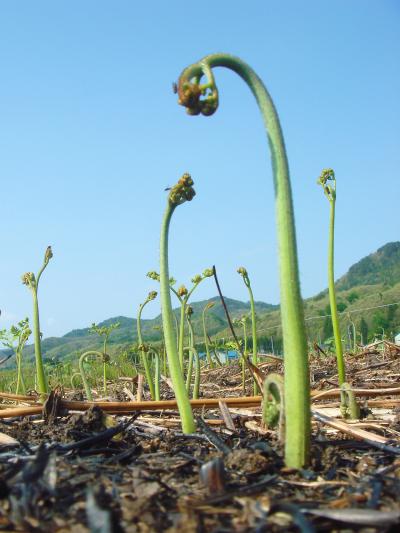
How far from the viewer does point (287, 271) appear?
1.71 m

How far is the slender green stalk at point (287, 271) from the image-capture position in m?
1.71

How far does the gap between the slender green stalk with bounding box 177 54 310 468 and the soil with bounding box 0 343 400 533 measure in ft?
0.42

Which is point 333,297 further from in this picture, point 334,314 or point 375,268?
point 375,268

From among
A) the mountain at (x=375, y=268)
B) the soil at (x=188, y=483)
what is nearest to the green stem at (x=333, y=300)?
the soil at (x=188, y=483)

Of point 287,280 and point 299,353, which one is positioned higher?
point 287,280

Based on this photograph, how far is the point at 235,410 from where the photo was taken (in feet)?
9.84

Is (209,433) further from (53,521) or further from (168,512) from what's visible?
(53,521)

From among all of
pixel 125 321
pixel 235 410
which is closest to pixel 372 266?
pixel 125 321

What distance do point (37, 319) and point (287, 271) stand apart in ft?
7.45

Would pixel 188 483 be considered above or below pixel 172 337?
below

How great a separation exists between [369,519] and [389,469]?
23.1 inches

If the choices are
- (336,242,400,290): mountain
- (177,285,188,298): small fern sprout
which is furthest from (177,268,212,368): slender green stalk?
(336,242,400,290): mountain

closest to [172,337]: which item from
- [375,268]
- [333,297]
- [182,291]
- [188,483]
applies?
[188,483]

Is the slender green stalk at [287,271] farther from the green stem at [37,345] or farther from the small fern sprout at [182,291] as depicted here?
the small fern sprout at [182,291]
